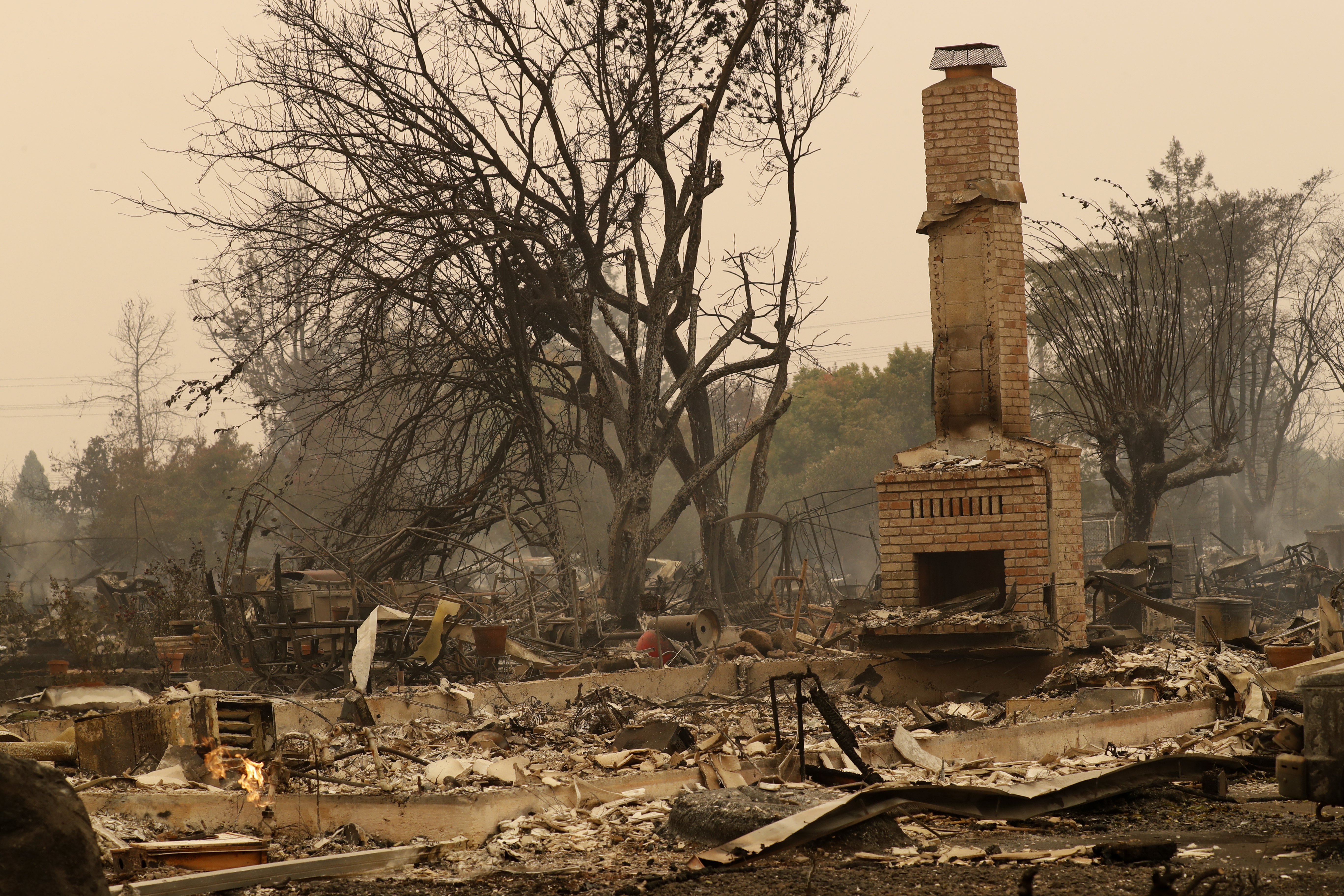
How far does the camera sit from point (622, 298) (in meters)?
18.4

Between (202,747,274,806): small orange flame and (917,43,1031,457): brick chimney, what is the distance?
6681 millimetres

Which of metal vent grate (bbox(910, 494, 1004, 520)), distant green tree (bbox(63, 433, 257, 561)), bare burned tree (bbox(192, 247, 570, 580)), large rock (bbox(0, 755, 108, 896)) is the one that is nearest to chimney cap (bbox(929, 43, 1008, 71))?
metal vent grate (bbox(910, 494, 1004, 520))

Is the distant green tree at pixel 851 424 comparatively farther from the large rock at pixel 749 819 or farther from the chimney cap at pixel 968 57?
the large rock at pixel 749 819

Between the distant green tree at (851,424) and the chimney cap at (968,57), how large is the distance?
2910 centimetres

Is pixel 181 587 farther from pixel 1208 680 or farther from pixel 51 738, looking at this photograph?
pixel 1208 680

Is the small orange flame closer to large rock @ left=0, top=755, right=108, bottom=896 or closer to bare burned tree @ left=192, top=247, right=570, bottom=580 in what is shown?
large rock @ left=0, top=755, right=108, bottom=896

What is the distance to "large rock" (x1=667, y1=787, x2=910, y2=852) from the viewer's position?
528cm

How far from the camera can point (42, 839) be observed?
3.40m

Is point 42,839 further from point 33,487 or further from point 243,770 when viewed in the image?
point 33,487

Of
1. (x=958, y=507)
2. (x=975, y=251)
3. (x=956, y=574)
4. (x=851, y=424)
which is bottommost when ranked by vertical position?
(x=956, y=574)

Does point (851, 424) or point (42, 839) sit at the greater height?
point (851, 424)

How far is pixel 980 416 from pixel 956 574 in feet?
5.28

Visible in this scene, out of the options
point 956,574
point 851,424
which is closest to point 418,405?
point 956,574

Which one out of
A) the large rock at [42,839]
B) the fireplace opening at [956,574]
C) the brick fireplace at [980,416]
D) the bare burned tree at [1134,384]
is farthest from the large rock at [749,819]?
the bare burned tree at [1134,384]
